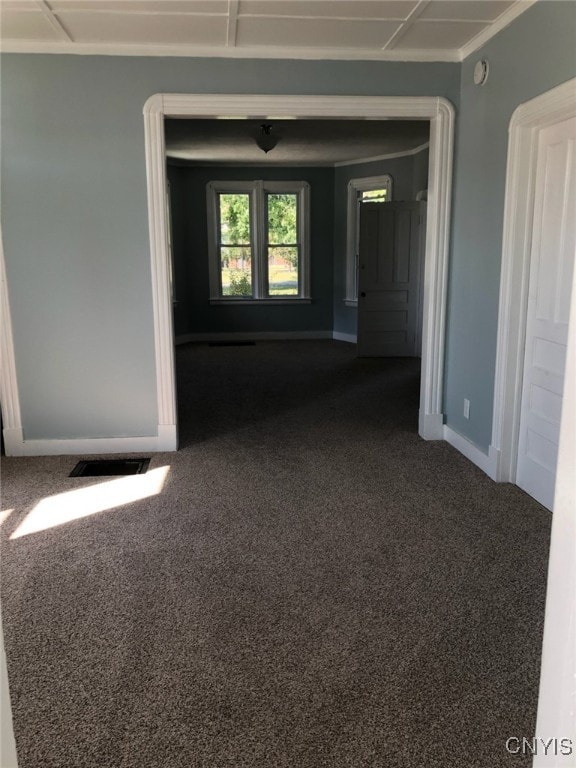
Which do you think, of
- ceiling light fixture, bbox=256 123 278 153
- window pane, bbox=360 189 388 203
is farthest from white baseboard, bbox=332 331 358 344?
ceiling light fixture, bbox=256 123 278 153

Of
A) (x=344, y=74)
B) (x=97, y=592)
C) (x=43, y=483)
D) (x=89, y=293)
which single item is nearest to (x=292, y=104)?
(x=344, y=74)

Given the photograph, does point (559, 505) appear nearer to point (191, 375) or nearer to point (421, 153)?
point (191, 375)

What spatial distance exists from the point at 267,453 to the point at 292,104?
2.34 m

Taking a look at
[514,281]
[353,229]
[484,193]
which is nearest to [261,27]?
[484,193]

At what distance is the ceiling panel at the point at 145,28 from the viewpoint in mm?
3422

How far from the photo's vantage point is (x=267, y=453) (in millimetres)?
4359

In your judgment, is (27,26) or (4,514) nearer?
(4,514)

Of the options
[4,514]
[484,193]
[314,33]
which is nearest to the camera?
[4,514]

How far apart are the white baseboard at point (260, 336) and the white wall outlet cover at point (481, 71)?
615 centimetres

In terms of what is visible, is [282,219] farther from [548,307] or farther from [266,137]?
[548,307]

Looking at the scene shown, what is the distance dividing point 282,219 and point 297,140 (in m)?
2.40

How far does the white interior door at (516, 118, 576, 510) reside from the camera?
10.2ft

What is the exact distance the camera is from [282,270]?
9.76 m

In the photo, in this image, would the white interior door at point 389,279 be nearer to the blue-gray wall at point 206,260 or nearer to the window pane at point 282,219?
the blue-gray wall at point 206,260
